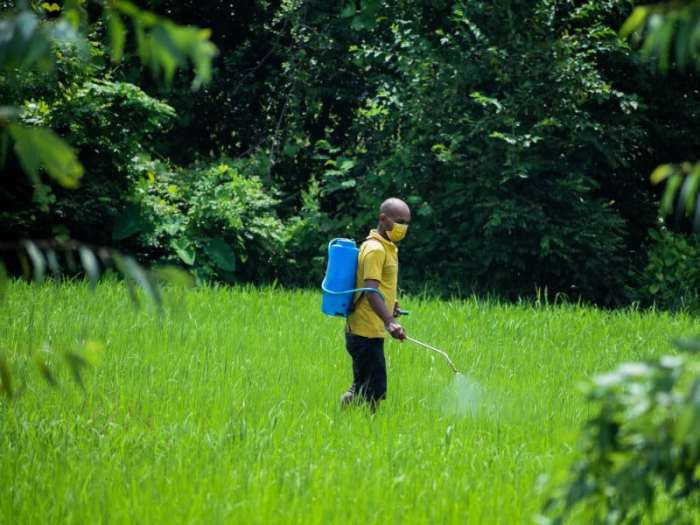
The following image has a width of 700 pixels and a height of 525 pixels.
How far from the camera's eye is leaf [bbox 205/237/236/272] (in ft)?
42.2

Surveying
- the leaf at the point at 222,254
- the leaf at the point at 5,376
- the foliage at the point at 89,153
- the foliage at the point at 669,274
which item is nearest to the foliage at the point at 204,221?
the leaf at the point at 222,254

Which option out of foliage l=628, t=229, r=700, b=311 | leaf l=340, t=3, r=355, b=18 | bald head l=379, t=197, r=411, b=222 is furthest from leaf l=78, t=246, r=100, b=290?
leaf l=340, t=3, r=355, b=18

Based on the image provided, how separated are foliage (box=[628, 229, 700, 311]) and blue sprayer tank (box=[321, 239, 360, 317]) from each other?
7.86 m

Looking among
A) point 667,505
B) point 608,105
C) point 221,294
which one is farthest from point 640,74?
point 667,505

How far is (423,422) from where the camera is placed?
20.1 feet

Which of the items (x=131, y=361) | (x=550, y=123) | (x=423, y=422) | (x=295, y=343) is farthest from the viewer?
(x=550, y=123)

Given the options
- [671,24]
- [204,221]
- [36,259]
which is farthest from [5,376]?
[204,221]

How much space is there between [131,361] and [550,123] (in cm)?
661

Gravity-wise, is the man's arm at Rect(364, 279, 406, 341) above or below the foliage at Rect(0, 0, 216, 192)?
below

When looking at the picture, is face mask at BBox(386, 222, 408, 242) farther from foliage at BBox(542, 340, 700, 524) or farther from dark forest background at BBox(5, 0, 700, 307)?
dark forest background at BBox(5, 0, 700, 307)

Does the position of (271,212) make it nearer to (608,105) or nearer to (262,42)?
(262,42)

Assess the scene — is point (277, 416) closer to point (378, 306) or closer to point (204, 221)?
point (378, 306)

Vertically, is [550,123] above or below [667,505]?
above

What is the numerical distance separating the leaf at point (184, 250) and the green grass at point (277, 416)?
221 cm
